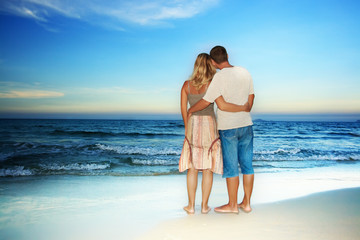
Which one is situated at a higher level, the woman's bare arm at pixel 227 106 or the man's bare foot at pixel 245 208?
the woman's bare arm at pixel 227 106

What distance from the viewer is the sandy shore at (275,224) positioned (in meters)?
2.33

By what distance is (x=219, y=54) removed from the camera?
2693mm

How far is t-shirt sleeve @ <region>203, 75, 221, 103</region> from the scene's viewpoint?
8.64ft

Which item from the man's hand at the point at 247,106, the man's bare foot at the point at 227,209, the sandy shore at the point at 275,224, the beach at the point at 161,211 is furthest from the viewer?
the man's bare foot at the point at 227,209

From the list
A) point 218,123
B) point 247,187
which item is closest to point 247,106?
point 218,123

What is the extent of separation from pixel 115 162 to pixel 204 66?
5.33 metres

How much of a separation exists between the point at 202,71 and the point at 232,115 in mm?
537

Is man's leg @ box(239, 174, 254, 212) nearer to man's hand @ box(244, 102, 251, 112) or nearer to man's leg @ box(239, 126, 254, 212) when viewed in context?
man's leg @ box(239, 126, 254, 212)

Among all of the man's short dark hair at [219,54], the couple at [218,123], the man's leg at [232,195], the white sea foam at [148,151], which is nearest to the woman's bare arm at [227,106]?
the couple at [218,123]

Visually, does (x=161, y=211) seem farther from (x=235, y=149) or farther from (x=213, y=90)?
(x=213, y=90)

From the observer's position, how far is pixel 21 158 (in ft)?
25.9

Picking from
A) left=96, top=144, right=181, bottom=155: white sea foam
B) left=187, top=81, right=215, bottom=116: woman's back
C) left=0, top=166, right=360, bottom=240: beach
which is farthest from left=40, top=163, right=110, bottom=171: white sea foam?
left=187, top=81, right=215, bottom=116: woman's back

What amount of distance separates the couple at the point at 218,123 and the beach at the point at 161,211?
379mm

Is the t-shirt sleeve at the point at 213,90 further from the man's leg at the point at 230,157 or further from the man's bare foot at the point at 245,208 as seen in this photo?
the man's bare foot at the point at 245,208
